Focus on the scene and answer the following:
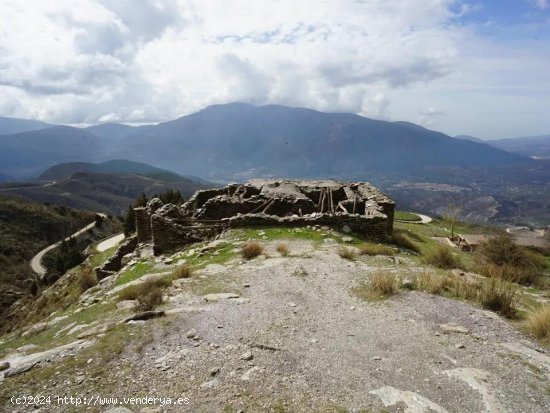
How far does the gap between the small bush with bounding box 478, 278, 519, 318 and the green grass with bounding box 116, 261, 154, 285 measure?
1229 cm

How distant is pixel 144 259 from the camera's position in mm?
18531

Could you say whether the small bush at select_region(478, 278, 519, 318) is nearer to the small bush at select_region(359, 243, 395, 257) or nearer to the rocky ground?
the rocky ground

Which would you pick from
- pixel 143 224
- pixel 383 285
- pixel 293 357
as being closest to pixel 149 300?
pixel 293 357

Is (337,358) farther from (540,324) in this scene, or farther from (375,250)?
(375,250)

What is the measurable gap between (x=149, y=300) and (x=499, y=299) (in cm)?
949

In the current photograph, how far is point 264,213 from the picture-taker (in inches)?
896

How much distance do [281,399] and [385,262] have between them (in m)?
9.41

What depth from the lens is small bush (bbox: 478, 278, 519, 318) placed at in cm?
959

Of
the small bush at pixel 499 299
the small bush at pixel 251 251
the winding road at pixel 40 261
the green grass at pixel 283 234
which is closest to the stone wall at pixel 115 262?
the green grass at pixel 283 234

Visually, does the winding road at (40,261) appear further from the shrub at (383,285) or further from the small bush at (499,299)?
the small bush at (499,299)

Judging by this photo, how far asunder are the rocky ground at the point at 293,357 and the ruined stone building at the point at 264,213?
7963mm

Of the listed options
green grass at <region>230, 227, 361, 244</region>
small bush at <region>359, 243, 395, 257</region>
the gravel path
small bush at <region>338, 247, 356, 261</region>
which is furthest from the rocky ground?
green grass at <region>230, 227, 361, 244</region>

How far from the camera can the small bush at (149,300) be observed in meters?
10.3

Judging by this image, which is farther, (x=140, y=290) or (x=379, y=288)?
(x=140, y=290)
